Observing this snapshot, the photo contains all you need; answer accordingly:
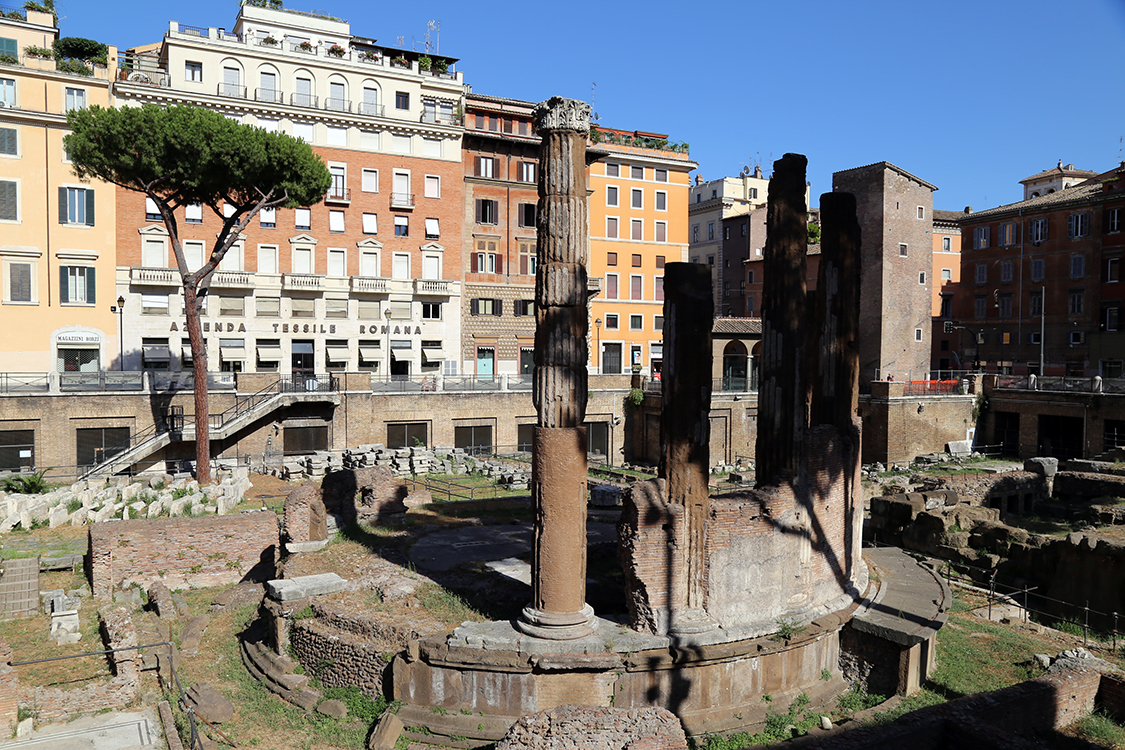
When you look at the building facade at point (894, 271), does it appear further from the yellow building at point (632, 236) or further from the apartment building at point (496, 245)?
the apartment building at point (496, 245)

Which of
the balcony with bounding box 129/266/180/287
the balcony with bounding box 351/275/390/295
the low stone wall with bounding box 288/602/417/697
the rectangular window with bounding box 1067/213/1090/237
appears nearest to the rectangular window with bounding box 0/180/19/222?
the balcony with bounding box 129/266/180/287

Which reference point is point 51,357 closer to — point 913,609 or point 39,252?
point 39,252

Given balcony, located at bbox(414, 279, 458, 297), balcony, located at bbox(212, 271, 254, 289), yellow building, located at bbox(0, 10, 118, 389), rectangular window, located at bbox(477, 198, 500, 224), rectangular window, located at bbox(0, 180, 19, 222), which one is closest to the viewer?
rectangular window, located at bbox(0, 180, 19, 222)

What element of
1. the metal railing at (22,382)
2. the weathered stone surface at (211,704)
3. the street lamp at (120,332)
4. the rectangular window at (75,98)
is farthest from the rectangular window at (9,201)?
the weathered stone surface at (211,704)

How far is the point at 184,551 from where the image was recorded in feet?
63.9

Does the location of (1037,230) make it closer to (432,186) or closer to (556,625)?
(432,186)

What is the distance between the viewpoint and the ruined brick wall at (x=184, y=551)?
18.4 metres

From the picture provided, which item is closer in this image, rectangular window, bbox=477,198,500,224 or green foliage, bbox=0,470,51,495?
green foliage, bbox=0,470,51,495

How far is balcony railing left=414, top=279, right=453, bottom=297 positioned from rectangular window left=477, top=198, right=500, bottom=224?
435cm

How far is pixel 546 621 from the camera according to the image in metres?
12.2

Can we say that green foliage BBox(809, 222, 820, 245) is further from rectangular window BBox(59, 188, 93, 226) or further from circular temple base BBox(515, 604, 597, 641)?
circular temple base BBox(515, 604, 597, 641)

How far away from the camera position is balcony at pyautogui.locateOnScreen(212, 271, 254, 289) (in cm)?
3628

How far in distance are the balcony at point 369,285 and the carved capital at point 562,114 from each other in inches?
1120

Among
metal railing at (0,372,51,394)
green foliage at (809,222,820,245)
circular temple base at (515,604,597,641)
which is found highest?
green foliage at (809,222,820,245)
